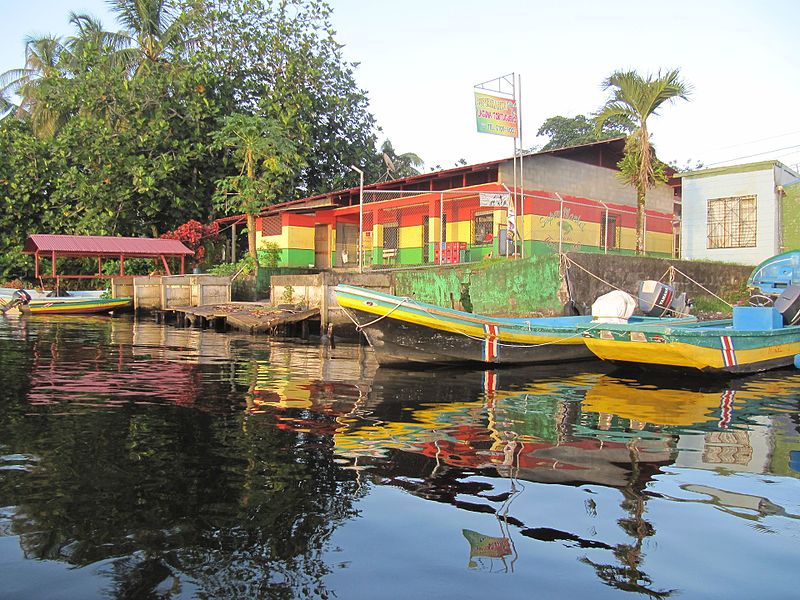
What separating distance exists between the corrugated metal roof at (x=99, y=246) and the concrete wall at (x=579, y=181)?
51.3ft

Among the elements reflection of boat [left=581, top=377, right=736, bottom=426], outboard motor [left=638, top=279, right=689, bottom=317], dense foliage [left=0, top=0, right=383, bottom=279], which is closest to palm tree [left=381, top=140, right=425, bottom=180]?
dense foliage [left=0, top=0, right=383, bottom=279]

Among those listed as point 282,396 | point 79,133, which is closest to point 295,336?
point 282,396

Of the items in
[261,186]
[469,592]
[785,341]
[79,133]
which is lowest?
[469,592]

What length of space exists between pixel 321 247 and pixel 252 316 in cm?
1058

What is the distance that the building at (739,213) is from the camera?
19281 millimetres

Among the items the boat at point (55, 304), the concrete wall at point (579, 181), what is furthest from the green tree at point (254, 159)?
the concrete wall at point (579, 181)

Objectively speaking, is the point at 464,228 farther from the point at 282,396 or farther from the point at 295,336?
the point at 282,396

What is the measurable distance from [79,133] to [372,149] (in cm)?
1568

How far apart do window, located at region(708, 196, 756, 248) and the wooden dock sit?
12.7 meters

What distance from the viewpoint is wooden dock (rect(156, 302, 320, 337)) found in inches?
741

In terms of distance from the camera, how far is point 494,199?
60.2 feet

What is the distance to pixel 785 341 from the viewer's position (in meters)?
11.7

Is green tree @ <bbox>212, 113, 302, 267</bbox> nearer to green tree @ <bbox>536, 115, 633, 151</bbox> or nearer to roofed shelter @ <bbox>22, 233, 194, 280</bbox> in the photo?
roofed shelter @ <bbox>22, 233, 194, 280</bbox>

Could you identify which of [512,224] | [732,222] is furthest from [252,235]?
[732,222]
